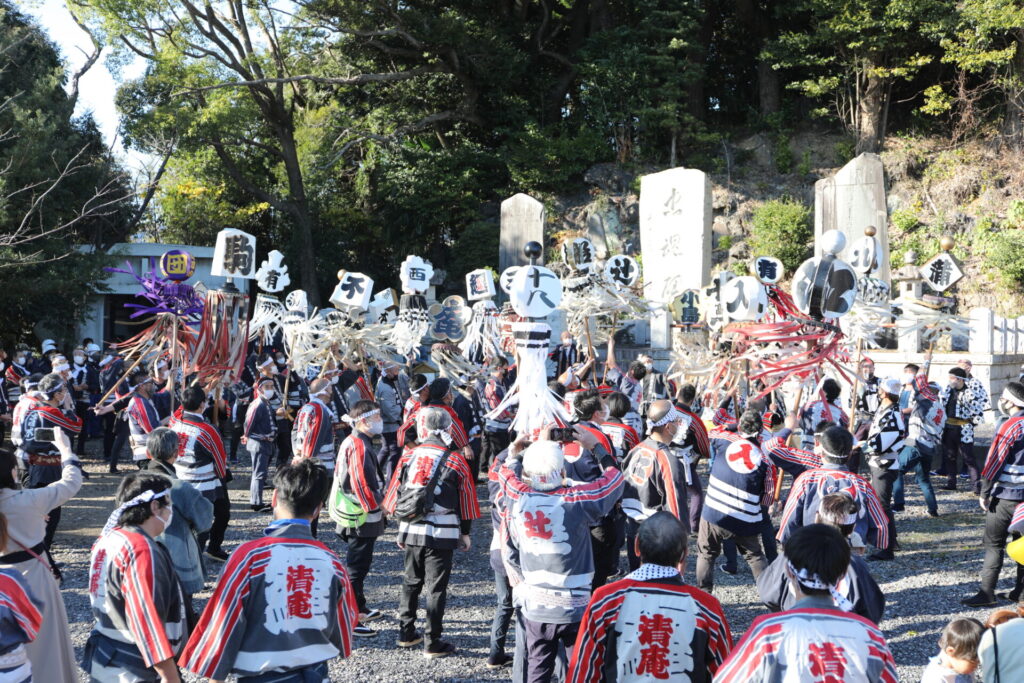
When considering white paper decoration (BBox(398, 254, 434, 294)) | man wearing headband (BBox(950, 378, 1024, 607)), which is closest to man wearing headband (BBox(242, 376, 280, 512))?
white paper decoration (BBox(398, 254, 434, 294))

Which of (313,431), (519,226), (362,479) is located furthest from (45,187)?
(362,479)

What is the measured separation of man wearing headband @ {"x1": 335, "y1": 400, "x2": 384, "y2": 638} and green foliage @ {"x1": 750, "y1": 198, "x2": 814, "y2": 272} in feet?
59.2

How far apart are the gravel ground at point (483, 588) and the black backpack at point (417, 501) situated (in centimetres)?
98

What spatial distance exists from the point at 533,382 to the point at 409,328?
6.57 meters

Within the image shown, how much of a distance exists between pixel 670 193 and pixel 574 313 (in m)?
6.76

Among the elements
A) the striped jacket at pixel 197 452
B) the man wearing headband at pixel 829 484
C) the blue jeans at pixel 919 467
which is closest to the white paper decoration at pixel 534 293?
the man wearing headband at pixel 829 484

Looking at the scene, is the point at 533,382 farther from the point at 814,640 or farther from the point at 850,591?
the point at 814,640

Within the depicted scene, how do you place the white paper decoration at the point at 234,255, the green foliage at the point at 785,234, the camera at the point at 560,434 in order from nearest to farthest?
the camera at the point at 560,434, the white paper decoration at the point at 234,255, the green foliage at the point at 785,234

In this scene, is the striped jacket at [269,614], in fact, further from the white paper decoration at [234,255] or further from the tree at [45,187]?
the tree at [45,187]

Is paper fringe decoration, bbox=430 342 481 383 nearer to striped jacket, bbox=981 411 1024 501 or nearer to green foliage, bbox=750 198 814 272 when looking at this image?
striped jacket, bbox=981 411 1024 501

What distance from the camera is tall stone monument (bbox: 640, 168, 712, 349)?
53.8 feet

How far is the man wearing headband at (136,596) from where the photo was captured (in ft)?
10.4

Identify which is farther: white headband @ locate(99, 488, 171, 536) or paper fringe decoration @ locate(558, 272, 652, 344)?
paper fringe decoration @ locate(558, 272, 652, 344)

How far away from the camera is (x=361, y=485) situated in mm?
5641
